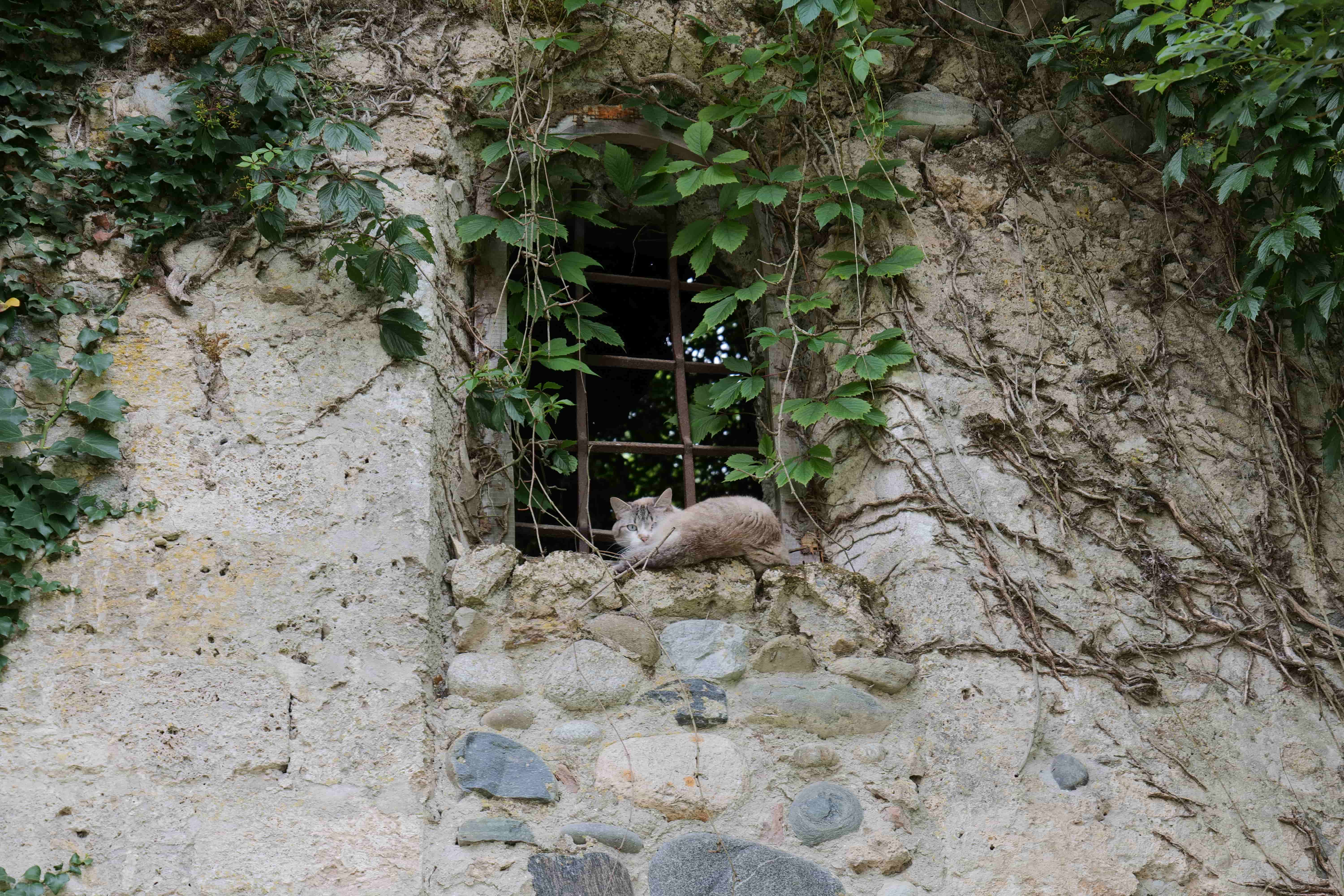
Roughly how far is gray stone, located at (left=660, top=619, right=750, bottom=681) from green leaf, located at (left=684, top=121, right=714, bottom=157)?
55.6 inches

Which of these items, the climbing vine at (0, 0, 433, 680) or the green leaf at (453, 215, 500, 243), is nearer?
the climbing vine at (0, 0, 433, 680)

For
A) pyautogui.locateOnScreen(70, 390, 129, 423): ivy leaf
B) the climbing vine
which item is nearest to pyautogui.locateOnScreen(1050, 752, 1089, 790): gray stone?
the climbing vine

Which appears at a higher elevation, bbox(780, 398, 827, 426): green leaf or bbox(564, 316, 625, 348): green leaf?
bbox(564, 316, 625, 348): green leaf

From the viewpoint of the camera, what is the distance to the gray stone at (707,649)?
2.79 meters

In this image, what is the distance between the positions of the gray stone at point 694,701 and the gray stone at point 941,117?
192 cm

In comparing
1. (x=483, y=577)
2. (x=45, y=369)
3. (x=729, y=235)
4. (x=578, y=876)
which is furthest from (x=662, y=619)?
(x=45, y=369)

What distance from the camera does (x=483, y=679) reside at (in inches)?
105

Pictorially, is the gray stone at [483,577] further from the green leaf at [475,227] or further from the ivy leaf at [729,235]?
the ivy leaf at [729,235]

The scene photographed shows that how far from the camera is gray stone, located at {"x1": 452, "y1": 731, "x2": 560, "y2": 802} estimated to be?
8.23 feet

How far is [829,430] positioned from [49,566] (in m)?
2.08

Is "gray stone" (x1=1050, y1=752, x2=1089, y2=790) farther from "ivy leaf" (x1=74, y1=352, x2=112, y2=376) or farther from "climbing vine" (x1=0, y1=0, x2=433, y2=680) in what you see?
"ivy leaf" (x1=74, y1=352, x2=112, y2=376)

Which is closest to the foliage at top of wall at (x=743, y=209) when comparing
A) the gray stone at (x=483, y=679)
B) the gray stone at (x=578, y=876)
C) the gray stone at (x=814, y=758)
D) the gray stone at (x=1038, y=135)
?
the gray stone at (x=1038, y=135)

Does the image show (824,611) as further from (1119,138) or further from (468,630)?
(1119,138)

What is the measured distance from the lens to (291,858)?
2330mm
